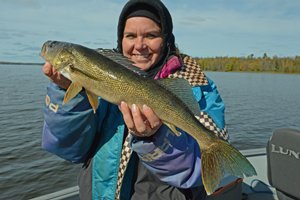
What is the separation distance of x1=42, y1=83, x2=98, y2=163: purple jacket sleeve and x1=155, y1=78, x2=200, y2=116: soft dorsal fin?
0.99 metres

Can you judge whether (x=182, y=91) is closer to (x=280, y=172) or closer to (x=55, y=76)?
(x=55, y=76)

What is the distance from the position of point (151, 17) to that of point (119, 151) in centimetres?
189

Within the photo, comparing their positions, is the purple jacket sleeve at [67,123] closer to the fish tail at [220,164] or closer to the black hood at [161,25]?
the black hood at [161,25]

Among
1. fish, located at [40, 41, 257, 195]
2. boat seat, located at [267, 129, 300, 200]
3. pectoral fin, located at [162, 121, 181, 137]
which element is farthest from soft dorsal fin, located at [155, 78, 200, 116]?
boat seat, located at [267, 129, 300, 200]

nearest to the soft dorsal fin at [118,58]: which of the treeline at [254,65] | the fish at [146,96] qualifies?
the fish at [146,96]

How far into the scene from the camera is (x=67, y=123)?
8.44ft

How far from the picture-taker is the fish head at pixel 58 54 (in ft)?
7.64

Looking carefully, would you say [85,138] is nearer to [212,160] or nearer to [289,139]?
[212,160]

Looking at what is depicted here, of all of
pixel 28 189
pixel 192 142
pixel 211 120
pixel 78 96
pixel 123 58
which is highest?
pixel 123 58

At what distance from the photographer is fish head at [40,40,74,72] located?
2330 mm

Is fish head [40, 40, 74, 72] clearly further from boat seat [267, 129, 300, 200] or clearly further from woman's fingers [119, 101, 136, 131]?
boat seat [267, 129, 300, 200]

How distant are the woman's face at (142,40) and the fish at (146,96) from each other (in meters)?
0.75

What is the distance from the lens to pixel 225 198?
12.6 feet

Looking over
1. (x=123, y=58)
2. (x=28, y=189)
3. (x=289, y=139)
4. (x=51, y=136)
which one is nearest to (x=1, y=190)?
(x=28, y=189)
